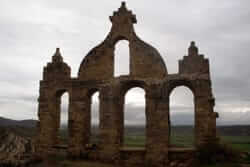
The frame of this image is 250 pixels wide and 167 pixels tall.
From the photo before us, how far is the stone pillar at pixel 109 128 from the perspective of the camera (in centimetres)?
1497

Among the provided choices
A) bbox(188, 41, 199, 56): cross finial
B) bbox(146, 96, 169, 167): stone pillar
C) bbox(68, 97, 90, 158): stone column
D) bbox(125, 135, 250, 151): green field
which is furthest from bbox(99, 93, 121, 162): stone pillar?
bbox(125, 135, 250, 151): green field

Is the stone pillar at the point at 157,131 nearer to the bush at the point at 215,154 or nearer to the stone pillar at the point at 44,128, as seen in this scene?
the bush at the point at 215,154

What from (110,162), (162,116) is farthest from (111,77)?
(110,162)

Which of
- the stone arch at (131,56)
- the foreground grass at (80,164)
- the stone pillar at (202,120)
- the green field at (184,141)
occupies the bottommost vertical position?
the green field at (184,141)

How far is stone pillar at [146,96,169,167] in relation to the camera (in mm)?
13961

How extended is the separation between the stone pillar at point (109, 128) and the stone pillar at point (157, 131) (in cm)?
180

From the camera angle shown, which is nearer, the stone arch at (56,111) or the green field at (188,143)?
the stone arch at (56,111)

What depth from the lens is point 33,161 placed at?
14969 mm

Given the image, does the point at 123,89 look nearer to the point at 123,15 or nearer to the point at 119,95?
the point at 119,95

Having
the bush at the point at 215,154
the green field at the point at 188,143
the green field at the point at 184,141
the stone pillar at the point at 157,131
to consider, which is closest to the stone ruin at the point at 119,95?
the stone pillar at the point at 157,131

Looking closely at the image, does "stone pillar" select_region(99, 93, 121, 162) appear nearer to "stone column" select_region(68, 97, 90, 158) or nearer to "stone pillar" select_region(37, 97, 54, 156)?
"stone column" select_region(68, 97, 90, 158)

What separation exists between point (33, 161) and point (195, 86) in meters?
9.60

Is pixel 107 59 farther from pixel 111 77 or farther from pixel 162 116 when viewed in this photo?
pixel 162 116

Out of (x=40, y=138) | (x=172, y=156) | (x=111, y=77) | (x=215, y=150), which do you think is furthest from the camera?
(x=40, y=138)
